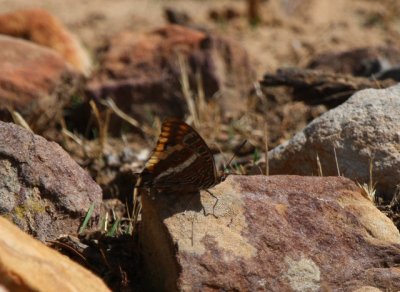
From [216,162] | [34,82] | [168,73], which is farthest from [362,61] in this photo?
[34,82]

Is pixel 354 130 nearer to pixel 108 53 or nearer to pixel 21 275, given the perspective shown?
pixel 21 275

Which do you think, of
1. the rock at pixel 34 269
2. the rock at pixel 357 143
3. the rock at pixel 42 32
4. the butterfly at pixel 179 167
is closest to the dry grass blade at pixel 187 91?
the rock at pixel 42 32

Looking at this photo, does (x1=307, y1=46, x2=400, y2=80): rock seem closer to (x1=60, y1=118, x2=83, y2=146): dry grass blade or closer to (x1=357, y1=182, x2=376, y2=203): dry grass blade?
(x1=357, y1=182, x2=376, y2=203): dry grass blade

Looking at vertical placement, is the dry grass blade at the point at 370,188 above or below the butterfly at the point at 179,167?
below

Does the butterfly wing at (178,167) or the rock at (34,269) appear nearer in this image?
the rock at (34,269)

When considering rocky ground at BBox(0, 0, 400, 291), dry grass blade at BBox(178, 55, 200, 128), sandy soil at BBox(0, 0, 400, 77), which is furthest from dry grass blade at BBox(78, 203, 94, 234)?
sandy soil at BBox(0, 0, 400, 77)

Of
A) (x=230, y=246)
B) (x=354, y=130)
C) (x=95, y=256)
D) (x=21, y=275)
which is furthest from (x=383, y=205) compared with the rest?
(x=21, y=275)

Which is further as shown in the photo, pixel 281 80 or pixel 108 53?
pixel 108 53

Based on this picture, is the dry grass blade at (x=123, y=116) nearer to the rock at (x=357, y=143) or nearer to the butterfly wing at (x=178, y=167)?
the rock at (x=357, y=143)
